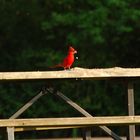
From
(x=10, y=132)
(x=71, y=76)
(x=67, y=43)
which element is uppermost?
(x=67, y=43)

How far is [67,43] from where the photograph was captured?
14.5m

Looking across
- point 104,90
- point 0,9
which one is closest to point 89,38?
point 104,90

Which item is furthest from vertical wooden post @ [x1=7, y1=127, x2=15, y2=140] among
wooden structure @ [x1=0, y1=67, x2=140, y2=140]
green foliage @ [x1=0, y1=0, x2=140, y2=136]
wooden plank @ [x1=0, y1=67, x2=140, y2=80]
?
green foliage @ [x1=0, y1=0, x2=140, y2=136]

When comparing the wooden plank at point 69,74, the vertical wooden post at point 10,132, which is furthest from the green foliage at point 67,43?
the vertical wooden post at point 10,132

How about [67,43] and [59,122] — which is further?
[67,43]

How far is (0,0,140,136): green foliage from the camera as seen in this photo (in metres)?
13.8

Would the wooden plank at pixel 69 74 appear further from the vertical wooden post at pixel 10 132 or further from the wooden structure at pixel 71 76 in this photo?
the vertical wooden post at pixel 10 132

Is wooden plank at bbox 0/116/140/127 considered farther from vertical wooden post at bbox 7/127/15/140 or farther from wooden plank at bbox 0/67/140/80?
wooden plank at bbox 0/67/140/80

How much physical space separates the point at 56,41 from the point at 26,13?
94 centimetres

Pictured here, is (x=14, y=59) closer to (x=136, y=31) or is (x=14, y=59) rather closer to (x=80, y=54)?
(x=80, y=54)

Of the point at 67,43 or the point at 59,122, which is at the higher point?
the point at 67,43

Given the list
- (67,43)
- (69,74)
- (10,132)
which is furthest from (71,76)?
(67,43)

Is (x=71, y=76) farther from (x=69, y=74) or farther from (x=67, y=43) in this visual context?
(x=67, y=43)

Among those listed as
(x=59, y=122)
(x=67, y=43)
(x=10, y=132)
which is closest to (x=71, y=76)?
(x=59, y=122)
